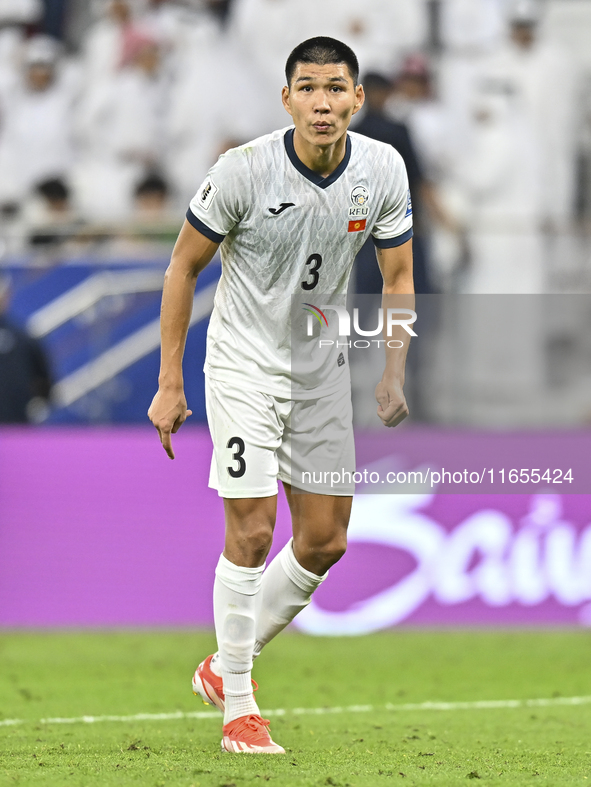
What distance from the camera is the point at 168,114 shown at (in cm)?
988

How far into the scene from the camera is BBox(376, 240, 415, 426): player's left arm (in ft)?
14.2

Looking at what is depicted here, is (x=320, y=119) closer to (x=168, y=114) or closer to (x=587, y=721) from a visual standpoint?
(x=587, y=721)

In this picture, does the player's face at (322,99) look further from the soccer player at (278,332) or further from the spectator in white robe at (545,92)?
the spectator in white robe at (545,92)

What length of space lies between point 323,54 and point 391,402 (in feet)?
4.09

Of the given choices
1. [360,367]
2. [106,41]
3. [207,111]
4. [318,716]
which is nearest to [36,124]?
[106,41]

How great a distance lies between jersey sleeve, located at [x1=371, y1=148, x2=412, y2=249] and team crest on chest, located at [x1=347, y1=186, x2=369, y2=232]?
0.13m

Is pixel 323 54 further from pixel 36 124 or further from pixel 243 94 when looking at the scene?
pixel 36 124

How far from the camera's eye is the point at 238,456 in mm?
4070

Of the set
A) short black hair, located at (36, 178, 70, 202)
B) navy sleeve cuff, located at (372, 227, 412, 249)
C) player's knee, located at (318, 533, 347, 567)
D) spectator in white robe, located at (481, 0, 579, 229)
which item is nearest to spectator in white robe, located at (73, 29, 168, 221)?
short black hair, located at (36, 178, 70, 202)

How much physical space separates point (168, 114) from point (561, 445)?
444 cm

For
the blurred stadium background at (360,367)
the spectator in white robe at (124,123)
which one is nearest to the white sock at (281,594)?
the blurred stadium background at (360,367)

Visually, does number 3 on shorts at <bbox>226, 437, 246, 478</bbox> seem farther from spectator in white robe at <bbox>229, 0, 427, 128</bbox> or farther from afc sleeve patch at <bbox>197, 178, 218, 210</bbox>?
spectator in white robe at <bbox>229, 0, 427, 128</bbox>

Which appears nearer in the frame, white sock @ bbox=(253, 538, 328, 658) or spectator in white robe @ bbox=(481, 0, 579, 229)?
white sock @ bbox=(253, 538, 328, 658)

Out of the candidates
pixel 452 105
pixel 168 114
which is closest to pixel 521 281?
pixel 452 105
